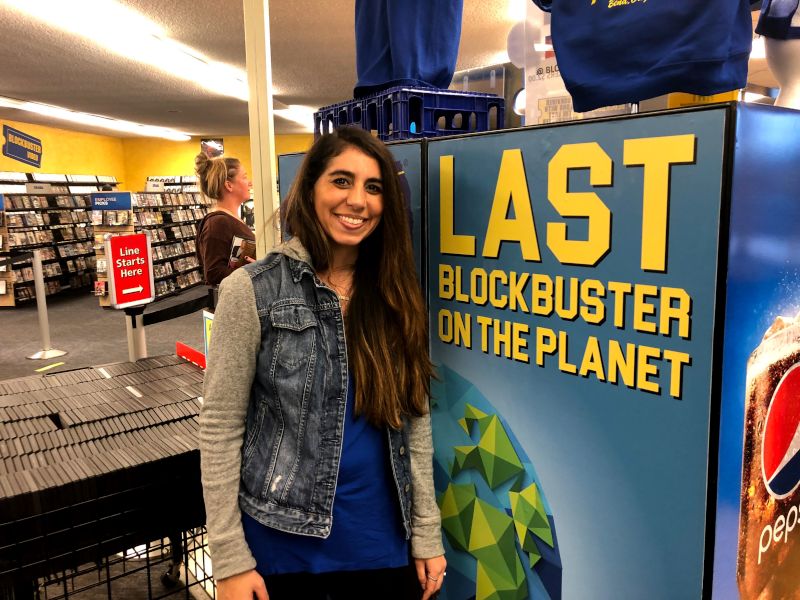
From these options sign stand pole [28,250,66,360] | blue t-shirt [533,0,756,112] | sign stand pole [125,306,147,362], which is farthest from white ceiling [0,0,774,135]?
blue t-shirt [533,0,756,112]

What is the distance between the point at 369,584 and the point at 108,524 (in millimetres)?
627

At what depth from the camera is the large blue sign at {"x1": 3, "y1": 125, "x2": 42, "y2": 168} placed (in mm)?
12711

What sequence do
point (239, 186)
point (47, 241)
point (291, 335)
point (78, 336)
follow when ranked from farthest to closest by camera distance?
point (47, 241)
point (78, 336)
point (239, 186)
point (291, 335)

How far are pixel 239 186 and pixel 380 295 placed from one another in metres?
2.53

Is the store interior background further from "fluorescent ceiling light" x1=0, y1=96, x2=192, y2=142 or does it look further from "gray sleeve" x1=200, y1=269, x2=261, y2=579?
"gray sleeve" x1=200, y1=269, x2=261, y2=579

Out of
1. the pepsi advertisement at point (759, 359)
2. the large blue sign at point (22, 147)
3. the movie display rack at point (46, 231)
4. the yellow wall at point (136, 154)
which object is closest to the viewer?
→ the pepsi advertisement at point (759, 359)

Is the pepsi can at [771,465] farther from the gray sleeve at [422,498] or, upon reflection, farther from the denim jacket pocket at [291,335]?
the denim jacket pocket at [291,335]

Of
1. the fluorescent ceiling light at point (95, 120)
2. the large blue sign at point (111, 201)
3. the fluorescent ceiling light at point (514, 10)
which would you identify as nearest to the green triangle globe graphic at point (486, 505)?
the fluorescent ceiling light at point (514, 10)

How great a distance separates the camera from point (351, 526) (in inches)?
52.3

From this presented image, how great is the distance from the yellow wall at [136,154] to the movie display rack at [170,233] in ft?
11.2

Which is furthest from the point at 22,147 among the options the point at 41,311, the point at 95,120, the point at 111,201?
the point at 41,311

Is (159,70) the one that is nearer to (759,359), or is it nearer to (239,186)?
(239,186)

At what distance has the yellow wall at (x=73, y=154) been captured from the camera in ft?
48.3

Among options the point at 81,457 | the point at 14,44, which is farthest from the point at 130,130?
the point at 81,457
